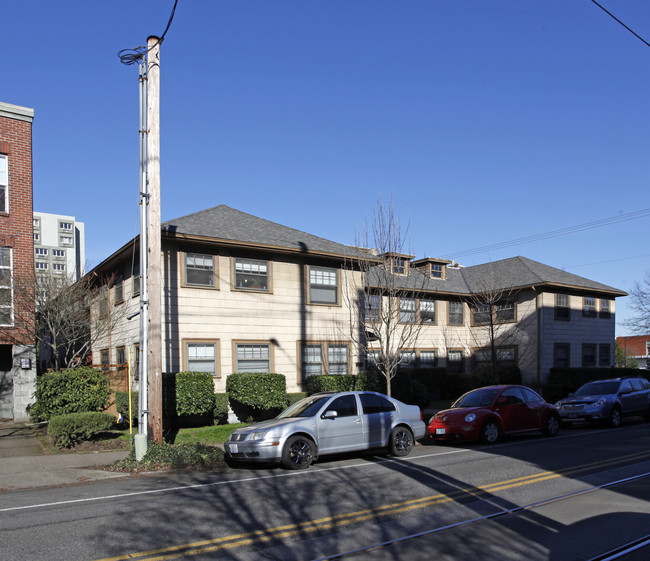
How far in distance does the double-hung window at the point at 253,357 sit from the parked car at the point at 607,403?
992 centimetres

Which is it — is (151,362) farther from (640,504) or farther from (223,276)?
(640,504)

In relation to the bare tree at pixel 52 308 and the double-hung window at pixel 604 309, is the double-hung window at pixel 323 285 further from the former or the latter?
the double-hung window at pixel 604 309

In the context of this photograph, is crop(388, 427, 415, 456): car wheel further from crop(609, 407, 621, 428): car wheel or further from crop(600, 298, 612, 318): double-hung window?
crop(600, 298, 612, 318): double-hung window

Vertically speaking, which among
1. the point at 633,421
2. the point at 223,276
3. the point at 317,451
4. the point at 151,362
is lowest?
the point at 633,421

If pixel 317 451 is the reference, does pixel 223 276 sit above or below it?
above

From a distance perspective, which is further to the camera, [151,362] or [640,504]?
[151,362]

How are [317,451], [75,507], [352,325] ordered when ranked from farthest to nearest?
[352,325] < [317,451] < [75,507]

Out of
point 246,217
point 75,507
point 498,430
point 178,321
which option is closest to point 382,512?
point 75,507

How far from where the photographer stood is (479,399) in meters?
16.3

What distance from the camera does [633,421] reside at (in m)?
21.6

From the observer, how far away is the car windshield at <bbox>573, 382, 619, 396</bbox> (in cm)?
2008

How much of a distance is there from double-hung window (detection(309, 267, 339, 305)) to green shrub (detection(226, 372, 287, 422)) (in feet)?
12.7

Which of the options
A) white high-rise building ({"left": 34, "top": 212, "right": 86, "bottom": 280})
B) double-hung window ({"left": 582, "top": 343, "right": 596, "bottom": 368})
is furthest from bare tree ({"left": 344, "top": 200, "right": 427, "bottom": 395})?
white high-rise building ({"left": 34, "top": 212, "right": 86, "bottom": 280})

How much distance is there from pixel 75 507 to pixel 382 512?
14.1 ft
